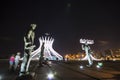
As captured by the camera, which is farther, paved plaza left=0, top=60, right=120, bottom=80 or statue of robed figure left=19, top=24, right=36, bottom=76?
paved plaza left=0, top=60, right=120, bottom=80

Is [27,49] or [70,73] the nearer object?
[27,49]

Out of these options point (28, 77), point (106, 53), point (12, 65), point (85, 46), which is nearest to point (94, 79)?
point (28, 77)

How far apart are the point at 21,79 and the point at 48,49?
134 m

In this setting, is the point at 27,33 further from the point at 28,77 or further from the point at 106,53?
the point at 106,53

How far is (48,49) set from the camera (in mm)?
148750

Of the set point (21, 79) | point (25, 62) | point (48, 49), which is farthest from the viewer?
point (48, 49)

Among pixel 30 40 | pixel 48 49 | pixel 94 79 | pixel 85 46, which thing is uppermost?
pixel 48 49

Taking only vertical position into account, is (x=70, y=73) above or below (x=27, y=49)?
below

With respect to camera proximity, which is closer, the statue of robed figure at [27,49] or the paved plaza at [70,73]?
the statue of robed figure at [27,49]

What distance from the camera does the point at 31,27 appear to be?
54.0 feet

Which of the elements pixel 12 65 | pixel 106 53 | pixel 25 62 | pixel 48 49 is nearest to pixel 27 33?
pixel 25 62

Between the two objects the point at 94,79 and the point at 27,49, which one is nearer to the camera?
the point at 27,49

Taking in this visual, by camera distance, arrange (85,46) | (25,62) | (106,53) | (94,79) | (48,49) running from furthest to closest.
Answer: (106,53), (48,49), (85,46), (94,79), (25,62)

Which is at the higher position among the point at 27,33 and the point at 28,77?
the point at 27,33
